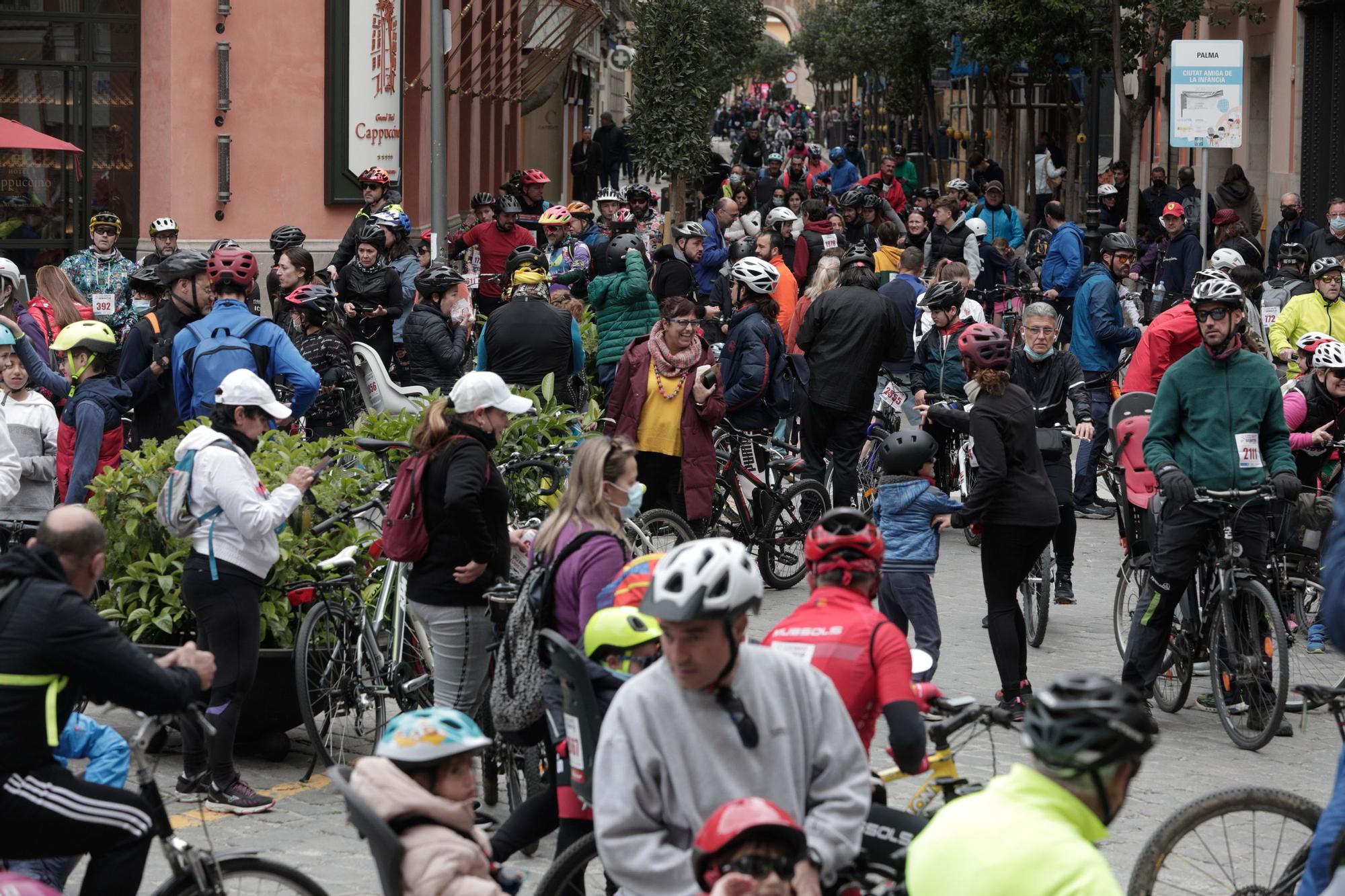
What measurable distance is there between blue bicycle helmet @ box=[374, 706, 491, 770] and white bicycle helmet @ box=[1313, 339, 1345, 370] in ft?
23.9

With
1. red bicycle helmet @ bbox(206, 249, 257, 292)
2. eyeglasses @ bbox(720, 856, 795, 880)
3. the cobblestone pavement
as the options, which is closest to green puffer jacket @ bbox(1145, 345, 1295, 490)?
the cobblestone pavement

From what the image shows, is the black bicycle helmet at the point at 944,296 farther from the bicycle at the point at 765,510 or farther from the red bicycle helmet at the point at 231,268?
the red bicycle helmet at the point at 231,268

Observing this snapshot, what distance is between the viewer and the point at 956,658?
1039 centimetres

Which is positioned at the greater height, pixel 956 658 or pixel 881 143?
pixel 881 143

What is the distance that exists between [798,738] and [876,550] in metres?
1.23

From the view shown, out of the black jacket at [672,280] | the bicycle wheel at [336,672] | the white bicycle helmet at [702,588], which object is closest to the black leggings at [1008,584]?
the bicycle wheel at [336,672]

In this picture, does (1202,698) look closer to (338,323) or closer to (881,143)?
(338,323)

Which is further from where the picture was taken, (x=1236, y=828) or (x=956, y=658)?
(x=956, y=658)

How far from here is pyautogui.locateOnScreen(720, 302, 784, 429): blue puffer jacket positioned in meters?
12.0

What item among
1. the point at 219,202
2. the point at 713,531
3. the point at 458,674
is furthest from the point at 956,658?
the point at 219,202

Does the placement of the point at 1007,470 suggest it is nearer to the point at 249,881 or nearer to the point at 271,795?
the point at 271,795

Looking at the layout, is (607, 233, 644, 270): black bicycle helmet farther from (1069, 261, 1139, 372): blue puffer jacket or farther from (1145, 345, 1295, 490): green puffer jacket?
(1145, 345, 1295, 490): green puffer jacket

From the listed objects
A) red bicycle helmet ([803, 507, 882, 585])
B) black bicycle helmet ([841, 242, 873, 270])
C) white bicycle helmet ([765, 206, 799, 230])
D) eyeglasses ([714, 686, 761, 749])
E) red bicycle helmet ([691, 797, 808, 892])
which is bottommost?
red bicycle helmet ([691, 797, 808, 892])

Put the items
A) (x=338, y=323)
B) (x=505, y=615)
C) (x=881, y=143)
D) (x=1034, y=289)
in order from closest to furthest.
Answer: (x=505, y=615) → (x=338, y=323) → (x=1034, y=289) → (x=881, y=143)
